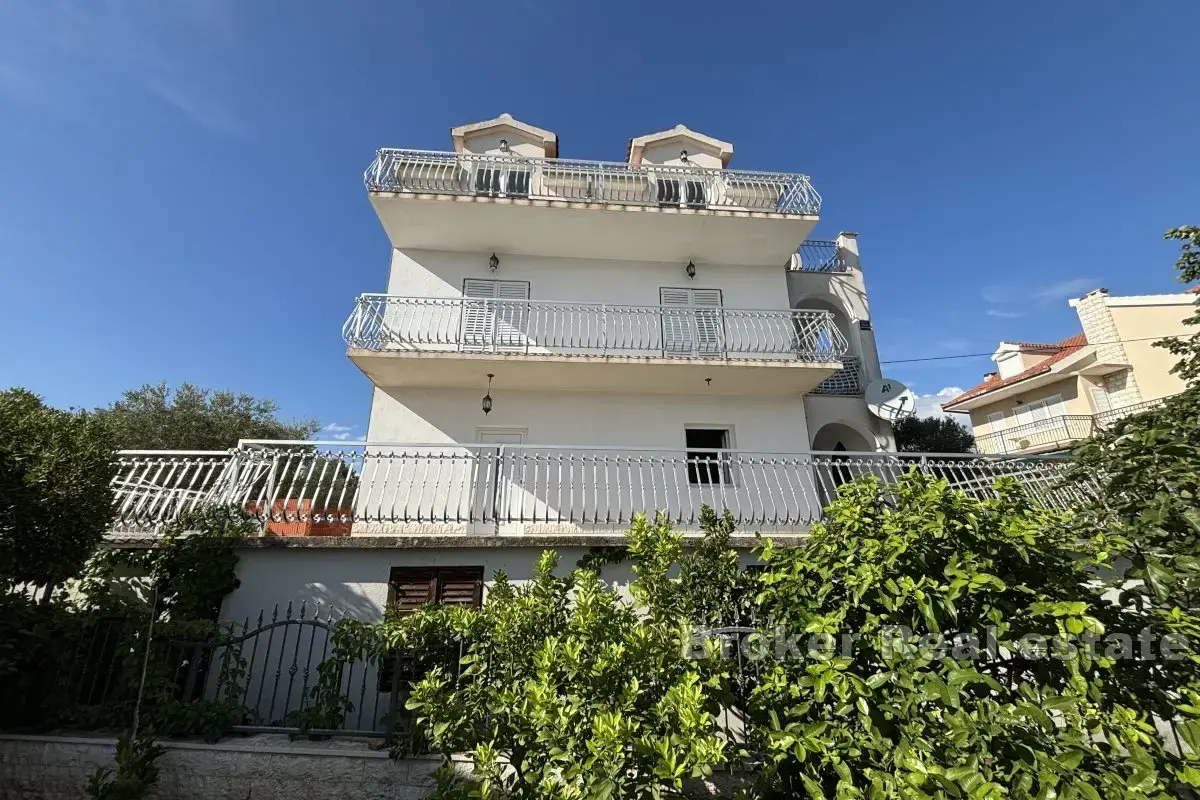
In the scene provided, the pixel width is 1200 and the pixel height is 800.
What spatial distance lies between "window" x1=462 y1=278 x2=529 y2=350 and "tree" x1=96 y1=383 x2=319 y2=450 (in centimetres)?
1297

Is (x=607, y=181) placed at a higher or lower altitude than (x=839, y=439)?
higher

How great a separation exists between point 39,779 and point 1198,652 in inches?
296

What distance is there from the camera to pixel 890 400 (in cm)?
1123

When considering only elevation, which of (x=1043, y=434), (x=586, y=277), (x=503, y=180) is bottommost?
(x=1043, y=434)

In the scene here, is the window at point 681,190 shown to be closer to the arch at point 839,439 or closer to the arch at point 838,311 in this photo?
the arch at point 838,311

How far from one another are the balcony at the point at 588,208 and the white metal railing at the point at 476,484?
4.92m

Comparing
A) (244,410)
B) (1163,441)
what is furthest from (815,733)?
(244,410)

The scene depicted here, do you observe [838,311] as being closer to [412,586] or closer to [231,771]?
[412,586]

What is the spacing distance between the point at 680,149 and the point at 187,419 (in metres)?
19.5

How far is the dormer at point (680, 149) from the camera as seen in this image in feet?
41.2

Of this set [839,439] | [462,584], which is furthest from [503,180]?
[839,439]

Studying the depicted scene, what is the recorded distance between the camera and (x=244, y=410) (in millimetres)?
18953

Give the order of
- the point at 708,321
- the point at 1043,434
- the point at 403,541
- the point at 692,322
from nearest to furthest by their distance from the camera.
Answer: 1. the point at 403,541
2. the point at 692,322
3. the point at 708,321
4. the point at 1043,434

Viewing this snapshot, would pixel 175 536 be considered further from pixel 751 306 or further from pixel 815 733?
pixel 751 306
